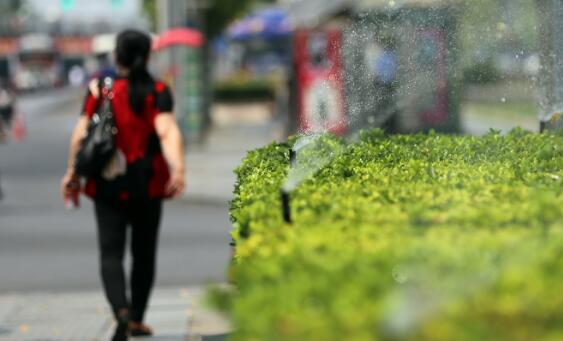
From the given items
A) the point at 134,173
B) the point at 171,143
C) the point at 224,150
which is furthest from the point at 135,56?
the point at 224,150

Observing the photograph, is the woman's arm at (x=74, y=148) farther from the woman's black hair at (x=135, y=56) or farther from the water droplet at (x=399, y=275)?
the water droplet at (x=399, y=275)

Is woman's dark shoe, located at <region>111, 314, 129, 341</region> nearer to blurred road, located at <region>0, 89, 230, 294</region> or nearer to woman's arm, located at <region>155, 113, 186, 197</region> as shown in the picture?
woman's arm, located at <region>155, 113, 186, 197</region>

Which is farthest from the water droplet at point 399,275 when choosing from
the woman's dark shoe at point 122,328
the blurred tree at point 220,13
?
the blurred tree at point 220,13

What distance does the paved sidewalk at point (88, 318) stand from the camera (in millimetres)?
7340

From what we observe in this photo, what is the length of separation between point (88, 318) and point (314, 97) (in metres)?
2.20

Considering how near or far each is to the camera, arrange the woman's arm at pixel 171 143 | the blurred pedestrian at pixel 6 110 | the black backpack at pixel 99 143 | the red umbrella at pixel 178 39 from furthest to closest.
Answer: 1. the blurred pedestrian at pixel 6 110
2. the red umbrella at pixel 178 39
3. the woman's arm at pixel 171 143
4. the black backpack at pixel 99 143

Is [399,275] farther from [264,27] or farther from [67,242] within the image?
[264,27]

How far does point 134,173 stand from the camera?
6.95m

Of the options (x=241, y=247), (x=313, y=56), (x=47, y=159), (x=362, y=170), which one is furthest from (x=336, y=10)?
(x=241, y=247)

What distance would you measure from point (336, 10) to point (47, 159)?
→ 860 cm

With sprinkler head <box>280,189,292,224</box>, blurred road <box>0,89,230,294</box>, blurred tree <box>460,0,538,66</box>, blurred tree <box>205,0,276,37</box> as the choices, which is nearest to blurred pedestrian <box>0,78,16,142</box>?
blurred tree <box>205,0,276,37</box>

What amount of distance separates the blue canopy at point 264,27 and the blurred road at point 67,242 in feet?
38.1

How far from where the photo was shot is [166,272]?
10.6 m

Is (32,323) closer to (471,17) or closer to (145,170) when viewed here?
(145,170)
